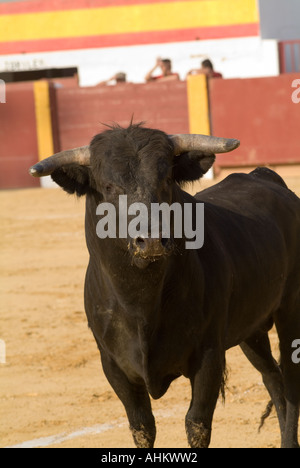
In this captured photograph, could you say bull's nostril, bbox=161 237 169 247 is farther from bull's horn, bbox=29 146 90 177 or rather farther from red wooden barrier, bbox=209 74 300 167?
Answer: red wooden barrier, bbox=209 74 300 167

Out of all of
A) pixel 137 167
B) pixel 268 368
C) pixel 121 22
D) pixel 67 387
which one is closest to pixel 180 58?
pixel 121 22

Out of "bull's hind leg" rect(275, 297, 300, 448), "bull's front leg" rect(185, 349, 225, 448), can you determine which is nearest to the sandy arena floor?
"bull's hind leg" rect(275, 297, 300, 448)

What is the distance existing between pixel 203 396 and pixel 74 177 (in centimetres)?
87

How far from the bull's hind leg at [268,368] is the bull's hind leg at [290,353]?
64 mm

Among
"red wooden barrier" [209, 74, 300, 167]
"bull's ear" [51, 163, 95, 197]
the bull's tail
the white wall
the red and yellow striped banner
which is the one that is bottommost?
the bull's tail

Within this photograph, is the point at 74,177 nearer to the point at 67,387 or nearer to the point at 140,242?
the point at 140,242

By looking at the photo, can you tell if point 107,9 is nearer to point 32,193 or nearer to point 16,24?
point 16,24

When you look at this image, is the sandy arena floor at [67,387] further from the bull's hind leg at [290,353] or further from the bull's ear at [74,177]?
the bull's ear at [74,177]

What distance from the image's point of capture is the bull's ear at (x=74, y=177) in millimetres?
3119

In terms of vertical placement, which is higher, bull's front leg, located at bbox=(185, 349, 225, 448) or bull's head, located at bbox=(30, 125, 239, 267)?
bull's head, located at bbox=(30, 125, 239, 267)

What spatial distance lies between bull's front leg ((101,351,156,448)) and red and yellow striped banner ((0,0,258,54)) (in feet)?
53.5

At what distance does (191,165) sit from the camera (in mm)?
3197

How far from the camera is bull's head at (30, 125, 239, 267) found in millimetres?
2883

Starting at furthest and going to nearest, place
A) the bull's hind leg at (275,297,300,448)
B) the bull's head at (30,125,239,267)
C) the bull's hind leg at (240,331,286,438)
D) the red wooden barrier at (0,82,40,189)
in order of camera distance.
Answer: the red wooden barrier at (0,82,40,189) < the bull's hind leg at (240,331,286,438) < the bull's hind leg at (275,297,300,448) < the bull's head at (30,125,239,267)
